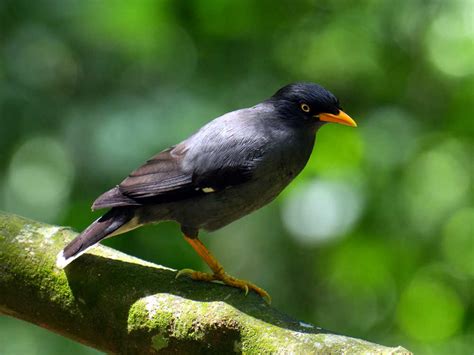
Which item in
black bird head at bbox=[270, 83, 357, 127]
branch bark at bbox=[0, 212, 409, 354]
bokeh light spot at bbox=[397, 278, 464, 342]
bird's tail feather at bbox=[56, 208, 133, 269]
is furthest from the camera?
bokeh light spot at bbox=[397, 278, 464, 342]

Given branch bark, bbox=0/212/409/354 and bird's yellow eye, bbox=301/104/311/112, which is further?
bird's yellow eye, bbox=301/104/311/112

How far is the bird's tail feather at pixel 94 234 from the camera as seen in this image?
3.71 metres

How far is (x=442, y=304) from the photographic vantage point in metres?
6.57

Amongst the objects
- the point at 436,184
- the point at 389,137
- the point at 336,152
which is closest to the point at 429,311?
the point at 436,184

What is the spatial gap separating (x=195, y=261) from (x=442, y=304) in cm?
271

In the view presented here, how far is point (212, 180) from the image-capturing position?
4160 mm

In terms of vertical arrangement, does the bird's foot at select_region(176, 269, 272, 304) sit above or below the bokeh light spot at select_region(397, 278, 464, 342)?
above

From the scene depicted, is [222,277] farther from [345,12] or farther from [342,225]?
[345,12]

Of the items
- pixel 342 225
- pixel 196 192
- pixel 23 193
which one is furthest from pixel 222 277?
pixel 23 193

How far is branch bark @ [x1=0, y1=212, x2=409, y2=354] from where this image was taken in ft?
10.4

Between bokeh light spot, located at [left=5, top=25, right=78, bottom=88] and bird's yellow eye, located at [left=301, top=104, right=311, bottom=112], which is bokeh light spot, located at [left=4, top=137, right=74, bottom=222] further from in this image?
bird's yellow eye, located at [left=301, top=104, right=311, bottom=112]

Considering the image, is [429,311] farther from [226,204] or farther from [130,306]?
[130,306]

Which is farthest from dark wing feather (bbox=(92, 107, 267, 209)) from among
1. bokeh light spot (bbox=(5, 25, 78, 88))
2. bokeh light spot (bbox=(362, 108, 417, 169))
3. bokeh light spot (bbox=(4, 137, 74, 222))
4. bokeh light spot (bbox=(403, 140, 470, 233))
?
bokeh light spot (bbox=(403, 140, 470, 233))

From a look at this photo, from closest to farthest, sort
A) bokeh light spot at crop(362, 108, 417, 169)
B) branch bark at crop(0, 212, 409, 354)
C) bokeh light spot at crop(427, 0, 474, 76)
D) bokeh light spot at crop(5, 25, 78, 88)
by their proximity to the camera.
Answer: branch bark at crop(0, 212, 409, 354) → bokeh light spot at crop(5, 25, 78, 88) → bokeh light spot at crop(362, 108, 417, 169) → bokeh light spot at crop(427, 0, 474, 76)
